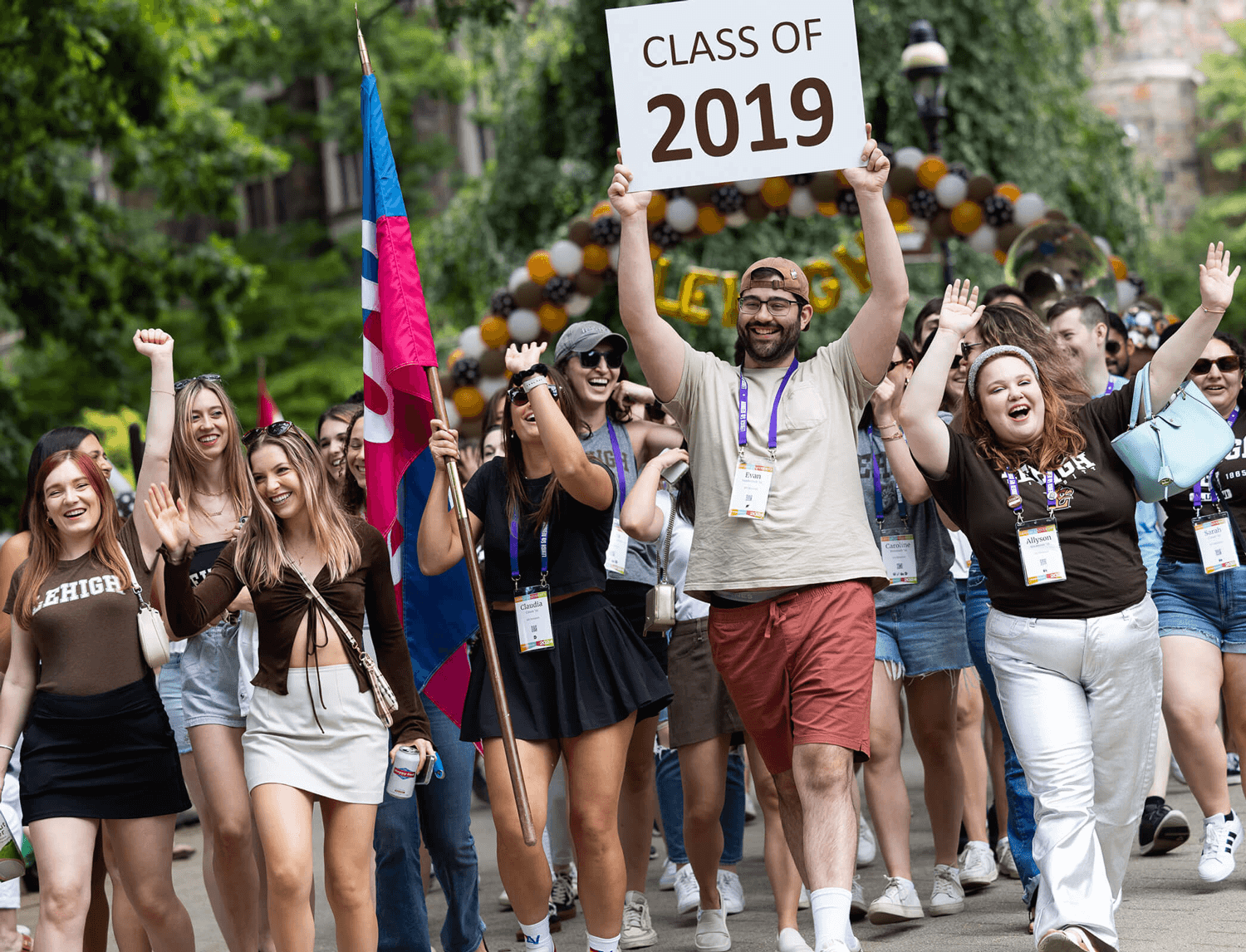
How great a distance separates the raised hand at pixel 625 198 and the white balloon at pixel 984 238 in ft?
23.1

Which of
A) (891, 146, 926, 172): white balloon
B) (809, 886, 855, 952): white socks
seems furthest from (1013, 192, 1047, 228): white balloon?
(809, 886, 855, 952): white socks

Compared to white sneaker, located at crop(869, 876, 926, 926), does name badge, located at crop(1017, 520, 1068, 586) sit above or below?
above

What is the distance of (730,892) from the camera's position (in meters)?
6.52

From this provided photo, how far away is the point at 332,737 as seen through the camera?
496 centimetres

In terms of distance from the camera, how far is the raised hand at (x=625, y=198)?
500 centimetres

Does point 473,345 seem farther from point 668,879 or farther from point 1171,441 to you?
point 1171,441

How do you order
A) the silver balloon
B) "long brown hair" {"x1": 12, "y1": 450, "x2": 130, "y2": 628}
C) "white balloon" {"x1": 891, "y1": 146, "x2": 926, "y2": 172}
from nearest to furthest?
"long brown hair" {"x1": 12, "y1": 450, "x2": 130, "y2": 628}
the silver balloon
"white balloon" {"x1": 891, "y1": 146, "x2": 926, "y2": 172}

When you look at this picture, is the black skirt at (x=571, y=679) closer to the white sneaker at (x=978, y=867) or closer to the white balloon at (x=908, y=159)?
the white sneaker at (x=978, y=867)

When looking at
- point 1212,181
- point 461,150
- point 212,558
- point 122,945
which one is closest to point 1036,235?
point 212,558

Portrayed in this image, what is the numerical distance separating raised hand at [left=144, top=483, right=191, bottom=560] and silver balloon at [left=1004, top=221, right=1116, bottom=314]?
646 centimetres

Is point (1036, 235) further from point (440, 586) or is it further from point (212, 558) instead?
point (212, 558)

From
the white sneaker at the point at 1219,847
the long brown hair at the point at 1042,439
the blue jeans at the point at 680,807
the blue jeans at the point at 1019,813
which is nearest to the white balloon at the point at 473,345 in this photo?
the blue jeans at the point at 680,807

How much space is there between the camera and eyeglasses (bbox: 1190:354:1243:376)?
610 cm

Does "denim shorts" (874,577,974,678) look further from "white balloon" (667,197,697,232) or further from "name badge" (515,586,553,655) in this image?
"white balloon" (667,197,697,232)
